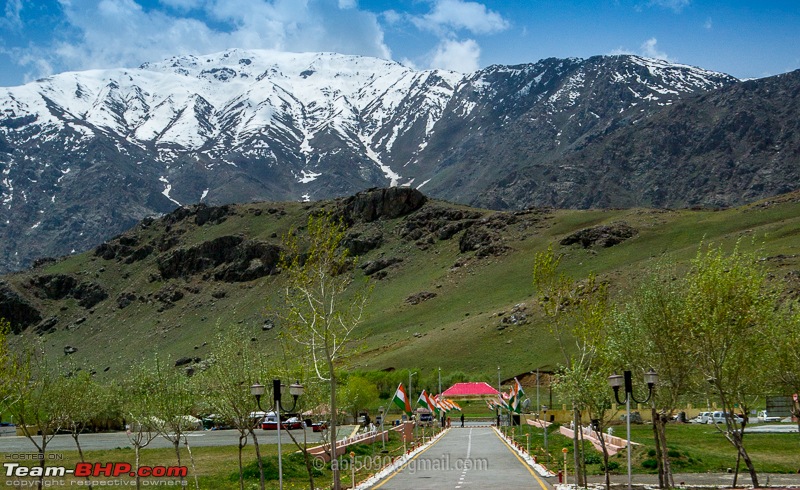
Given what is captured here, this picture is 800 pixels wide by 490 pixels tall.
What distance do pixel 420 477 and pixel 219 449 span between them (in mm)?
32321

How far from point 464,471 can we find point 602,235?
151m

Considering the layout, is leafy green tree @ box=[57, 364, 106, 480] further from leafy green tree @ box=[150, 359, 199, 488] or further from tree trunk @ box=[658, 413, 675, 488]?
tree trunk @ box=[658, 413, 675, 488]

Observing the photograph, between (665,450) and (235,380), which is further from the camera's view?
(235,380)

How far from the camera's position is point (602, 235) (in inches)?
7303

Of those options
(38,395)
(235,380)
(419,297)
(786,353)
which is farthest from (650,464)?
(419,297)

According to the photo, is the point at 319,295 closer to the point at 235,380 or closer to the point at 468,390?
the point at 235,380

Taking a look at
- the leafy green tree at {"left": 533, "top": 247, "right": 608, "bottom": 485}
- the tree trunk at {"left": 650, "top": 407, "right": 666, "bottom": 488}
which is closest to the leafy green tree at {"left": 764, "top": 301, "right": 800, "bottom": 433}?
the tree trunk at {"left": 650, "top": 407, "right": 666, "bottom": 488}

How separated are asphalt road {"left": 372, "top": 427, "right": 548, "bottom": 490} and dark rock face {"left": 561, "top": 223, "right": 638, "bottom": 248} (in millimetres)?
130045

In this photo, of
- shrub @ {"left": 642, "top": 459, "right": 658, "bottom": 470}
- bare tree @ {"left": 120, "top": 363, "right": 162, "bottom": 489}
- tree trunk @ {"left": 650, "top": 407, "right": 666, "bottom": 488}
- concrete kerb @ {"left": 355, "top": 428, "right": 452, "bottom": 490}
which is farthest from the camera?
shrub @ {"left": 642, "top": 459, "right": 658, "bottom": 470}

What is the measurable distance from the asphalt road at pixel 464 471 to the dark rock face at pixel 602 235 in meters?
130

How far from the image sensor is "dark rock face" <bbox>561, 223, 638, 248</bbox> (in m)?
184

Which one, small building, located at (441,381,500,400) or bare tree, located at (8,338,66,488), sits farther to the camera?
small building, located at (441,381,500,400)

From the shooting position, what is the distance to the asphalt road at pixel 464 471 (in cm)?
3441

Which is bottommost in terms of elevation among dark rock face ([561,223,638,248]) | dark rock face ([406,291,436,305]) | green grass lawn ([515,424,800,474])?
green grass lawn ([515,424,800,474])
